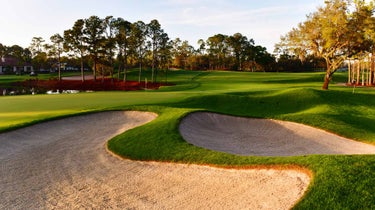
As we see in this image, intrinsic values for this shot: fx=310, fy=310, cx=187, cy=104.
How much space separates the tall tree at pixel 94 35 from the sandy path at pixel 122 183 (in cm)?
5354

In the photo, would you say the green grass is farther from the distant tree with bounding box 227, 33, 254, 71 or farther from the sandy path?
the distant tree with bounding box 227, 33, 254, 71

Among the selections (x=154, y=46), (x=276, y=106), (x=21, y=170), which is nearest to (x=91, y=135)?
(x=21, y=170)

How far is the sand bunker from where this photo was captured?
14.9 metres

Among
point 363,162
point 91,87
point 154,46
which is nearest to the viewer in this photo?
point 363,162

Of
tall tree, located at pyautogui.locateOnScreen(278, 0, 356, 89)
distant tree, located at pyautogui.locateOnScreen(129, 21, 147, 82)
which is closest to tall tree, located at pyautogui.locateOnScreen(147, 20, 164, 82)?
distant tree, located at pyautogui.locateOnScreen(129, 21, 147, 82)

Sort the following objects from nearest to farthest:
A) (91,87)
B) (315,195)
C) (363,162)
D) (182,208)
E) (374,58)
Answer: (315,195) < (182,208) < (363,162) < (374,58) < (91,87)

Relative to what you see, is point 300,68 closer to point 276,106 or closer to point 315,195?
point 276,106

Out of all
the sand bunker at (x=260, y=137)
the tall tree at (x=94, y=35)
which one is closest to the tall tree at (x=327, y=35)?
the sand bunker at (x=260, y=137)

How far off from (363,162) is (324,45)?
31.3 m

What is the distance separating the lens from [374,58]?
54062 mm

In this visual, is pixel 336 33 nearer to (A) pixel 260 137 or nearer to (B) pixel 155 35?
(A) pixel 260 137

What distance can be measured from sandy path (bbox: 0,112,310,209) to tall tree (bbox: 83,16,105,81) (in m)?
53.5

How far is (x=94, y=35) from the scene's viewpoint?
6506 cm

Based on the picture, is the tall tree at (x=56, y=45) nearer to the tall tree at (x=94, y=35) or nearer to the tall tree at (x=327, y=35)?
the tall tree at (x=94, y=35)
